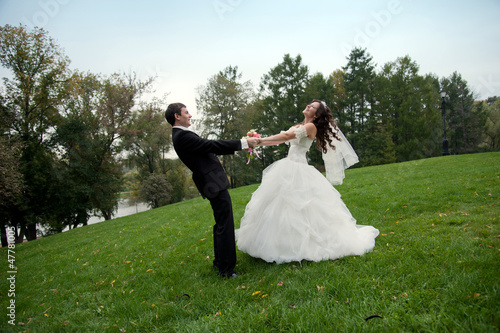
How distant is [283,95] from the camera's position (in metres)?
36.7

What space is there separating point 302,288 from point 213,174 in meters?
2.16

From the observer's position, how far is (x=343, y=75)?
37.5 meters

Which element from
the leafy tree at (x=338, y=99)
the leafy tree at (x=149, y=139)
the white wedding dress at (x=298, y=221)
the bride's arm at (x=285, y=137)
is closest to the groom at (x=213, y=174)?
the white wedding dress at (x=298, y=221)

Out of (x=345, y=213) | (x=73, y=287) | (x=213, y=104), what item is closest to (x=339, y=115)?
(x=213, y=104)

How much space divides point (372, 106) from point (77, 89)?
36535 millimetres

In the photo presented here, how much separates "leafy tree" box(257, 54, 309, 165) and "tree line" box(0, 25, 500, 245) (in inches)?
6.0

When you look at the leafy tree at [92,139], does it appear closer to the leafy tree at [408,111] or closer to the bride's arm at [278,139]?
the bride's arm at [278,139]

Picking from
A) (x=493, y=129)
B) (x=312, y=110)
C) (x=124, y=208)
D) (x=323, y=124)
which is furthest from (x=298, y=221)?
(x=124, y=208)

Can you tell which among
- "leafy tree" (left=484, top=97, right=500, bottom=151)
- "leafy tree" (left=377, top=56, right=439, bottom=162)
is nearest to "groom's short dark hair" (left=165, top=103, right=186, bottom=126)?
"leafy tree" (left=377, top=56, right=439, bottom=162)

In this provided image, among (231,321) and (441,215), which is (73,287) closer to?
(231,321)

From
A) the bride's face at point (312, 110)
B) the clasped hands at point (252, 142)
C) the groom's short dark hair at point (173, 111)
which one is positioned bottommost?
the clasped hands at point (252, 142)

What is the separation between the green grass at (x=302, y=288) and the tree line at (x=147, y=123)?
35.6 ft

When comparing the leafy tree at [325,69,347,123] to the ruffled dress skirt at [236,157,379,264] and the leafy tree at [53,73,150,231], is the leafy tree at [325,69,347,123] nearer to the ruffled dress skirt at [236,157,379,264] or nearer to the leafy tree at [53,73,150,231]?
the leafy tree at [53,73,150,231]

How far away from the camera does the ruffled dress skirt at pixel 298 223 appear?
4.03 m
